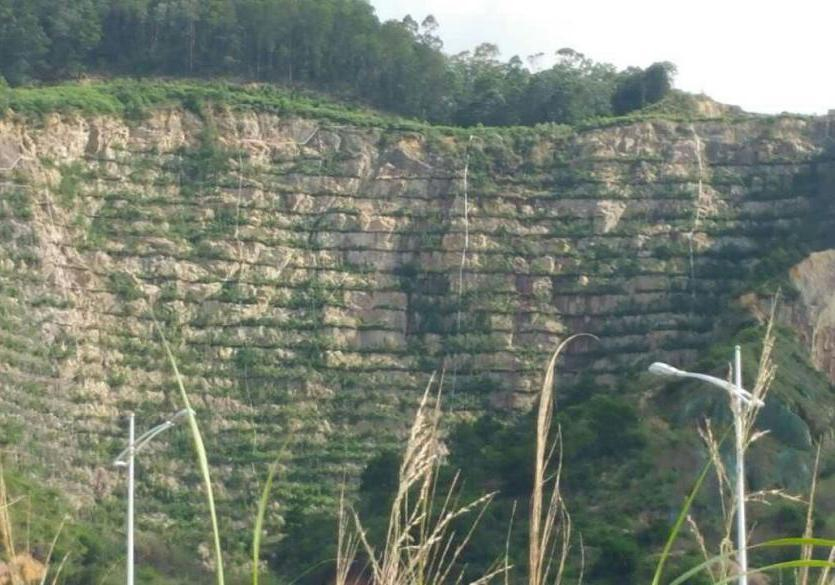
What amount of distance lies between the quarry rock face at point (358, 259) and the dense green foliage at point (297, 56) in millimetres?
4843

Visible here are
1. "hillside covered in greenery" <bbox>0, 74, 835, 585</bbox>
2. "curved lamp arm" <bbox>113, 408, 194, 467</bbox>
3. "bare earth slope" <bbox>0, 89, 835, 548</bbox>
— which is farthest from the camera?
"bare earth slope" <bbox>0, 89, 835, 548</bbox>

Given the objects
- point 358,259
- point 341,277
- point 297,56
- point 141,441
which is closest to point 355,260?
point 358,259

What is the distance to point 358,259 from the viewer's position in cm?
4081

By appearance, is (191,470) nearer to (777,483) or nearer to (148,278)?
(148,278)

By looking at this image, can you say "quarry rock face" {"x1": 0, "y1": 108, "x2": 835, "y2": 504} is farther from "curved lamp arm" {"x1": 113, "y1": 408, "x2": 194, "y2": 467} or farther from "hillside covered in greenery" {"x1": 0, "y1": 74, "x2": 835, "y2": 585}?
"curved lamp arm" {"x1": 113, "y1": 408, "x2": 194, "y2": 467}

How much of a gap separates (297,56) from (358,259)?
832 centimetres

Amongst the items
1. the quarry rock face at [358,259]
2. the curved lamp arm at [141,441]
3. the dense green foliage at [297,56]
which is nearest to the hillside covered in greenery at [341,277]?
the quarry rock face at [358,259]

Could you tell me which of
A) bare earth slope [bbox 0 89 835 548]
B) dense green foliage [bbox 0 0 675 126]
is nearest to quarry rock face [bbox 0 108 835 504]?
bare earth slope [bbox 0 89 835 548]

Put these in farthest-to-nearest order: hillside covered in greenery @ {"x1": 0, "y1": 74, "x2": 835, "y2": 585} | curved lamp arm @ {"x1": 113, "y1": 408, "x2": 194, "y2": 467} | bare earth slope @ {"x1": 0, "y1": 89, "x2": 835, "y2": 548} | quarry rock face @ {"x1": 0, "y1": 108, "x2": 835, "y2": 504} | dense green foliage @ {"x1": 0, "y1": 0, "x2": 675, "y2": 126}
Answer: dense green foliage @ {"x1": 0, "y1": 0, "x2": 675, "y2": 126}
quarry rock face @ {"x1": 0, "y1": 108, "x2": 835, "y2": 504}
bare earth slope @ {"x1": 0, "y1": 89, "x2": 835, "y2": 548}
hillside covered in greenery @ {"x1": 0, "y1": 74, "x2": 835, "y2": 585}
curved lamp arm @ {"x1": 113, "y1": 408, "x2": 194, "y2": 467}

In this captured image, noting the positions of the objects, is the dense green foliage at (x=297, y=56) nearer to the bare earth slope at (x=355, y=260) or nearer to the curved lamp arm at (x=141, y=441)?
the bare earth slope at (x=355, y=260)

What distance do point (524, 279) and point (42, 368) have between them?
10644 mm

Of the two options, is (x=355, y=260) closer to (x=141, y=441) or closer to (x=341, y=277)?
(x=341, y=277)

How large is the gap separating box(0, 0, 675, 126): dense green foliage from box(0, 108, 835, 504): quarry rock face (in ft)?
15.9

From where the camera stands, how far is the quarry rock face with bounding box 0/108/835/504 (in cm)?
3656
